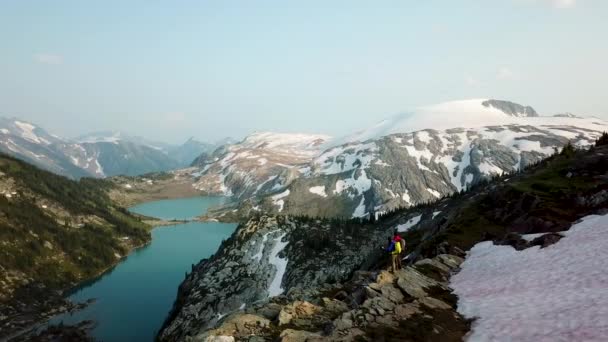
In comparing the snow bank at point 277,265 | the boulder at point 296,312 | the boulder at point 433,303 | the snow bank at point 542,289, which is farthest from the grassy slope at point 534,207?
the snow bank at point 277,265

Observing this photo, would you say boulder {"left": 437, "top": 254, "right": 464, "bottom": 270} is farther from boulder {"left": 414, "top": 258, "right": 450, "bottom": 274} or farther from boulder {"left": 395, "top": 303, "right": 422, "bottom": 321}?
boulder {"left": 395, "top": 303, "right": 422, "bottom": 321}

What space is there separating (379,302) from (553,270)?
14846mm

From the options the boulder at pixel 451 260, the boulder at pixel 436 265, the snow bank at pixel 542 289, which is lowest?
the boulder at pixel 451 260

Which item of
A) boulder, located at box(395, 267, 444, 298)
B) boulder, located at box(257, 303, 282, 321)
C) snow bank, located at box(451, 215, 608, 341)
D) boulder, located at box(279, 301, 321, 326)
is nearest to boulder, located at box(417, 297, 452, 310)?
boulder, located at box(395, 267, 444, 298)

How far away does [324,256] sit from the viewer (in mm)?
135500

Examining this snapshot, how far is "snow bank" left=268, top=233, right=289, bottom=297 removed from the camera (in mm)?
127825

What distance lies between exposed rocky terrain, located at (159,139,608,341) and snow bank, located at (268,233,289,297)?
0.36 metres

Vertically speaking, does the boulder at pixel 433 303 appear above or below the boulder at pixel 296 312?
below

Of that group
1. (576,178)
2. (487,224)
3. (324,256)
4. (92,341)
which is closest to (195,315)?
(324,256)

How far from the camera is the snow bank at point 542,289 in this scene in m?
21.8

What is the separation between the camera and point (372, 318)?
995 inches

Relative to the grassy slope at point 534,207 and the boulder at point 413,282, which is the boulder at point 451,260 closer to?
the grassy slope at point 534,207

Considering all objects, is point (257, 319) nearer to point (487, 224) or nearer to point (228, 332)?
point (228, 332)

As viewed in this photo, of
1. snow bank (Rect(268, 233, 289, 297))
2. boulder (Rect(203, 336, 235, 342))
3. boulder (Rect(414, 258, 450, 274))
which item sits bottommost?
snow bank (Rect(268, 233, 289, 297))
